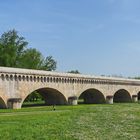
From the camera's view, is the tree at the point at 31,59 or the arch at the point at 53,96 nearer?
the arch at the point at 53,96

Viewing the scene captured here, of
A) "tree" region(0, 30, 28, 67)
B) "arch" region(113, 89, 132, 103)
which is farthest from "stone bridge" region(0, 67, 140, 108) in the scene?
"tree" region(0, 30, 28, 67)

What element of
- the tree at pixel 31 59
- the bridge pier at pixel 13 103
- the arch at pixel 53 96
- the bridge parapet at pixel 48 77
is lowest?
the bridge pier at pixel 13 103

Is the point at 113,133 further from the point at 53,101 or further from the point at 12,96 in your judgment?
the point at 53,101

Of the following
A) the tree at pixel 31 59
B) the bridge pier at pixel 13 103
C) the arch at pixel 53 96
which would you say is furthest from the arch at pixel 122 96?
the bridge pier at pixel 13 103

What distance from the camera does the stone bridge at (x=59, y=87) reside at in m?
46.9

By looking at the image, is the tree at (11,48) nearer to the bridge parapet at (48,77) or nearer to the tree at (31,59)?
the tree at (31,59)

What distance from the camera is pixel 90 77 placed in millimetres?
64938

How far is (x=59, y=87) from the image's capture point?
56375 mm

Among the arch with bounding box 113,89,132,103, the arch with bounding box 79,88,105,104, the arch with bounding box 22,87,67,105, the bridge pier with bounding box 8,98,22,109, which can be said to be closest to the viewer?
the bridge pier with bounding box 8,98,22,109

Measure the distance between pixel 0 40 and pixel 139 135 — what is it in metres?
56.8

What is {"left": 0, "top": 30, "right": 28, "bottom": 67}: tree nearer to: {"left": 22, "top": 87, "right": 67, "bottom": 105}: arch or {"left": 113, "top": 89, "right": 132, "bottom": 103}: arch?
{"left": 22, "top": 87, "right": 67, "bottom": 105}: arch

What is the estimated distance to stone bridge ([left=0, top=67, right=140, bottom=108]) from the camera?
154 feet

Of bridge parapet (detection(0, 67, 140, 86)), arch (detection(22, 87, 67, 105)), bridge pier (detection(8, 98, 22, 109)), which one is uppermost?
bridge parapet (detection(0, 67, 140, 86))

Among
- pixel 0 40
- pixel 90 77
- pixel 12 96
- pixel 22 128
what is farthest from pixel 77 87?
pixel 22 128
